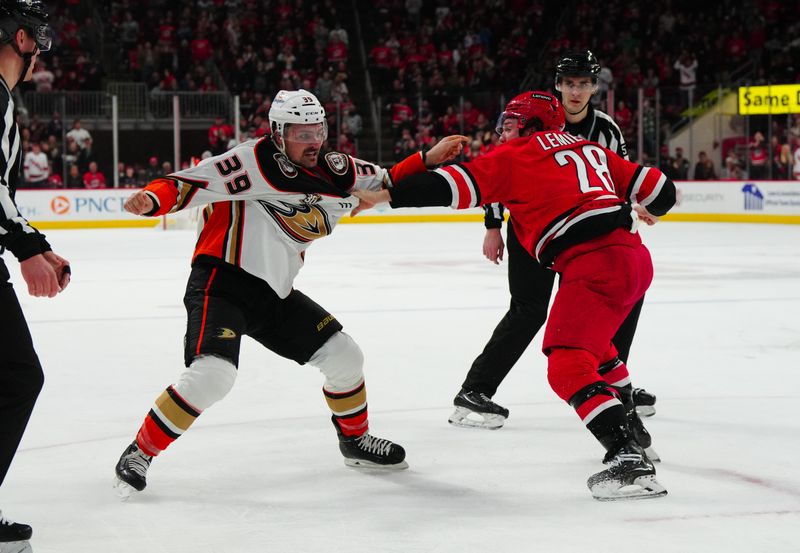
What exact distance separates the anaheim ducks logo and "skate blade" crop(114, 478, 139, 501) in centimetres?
88

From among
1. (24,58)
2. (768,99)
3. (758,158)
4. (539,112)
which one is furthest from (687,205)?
(24,58)

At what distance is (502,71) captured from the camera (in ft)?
68.4

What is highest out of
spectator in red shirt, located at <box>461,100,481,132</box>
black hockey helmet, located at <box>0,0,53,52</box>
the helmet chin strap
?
spectator in red shirt, located at <box>461,100,481,132</box>

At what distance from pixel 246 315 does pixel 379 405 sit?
1.13 metres

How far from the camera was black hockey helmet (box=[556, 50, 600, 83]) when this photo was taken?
13.4ft

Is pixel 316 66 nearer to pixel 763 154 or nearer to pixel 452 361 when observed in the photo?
pixel 763 154

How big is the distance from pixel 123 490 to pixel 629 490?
4.59 feet

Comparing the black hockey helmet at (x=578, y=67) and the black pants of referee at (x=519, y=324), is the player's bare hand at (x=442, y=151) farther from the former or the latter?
the black hockey helmet at (x=578, y=67)

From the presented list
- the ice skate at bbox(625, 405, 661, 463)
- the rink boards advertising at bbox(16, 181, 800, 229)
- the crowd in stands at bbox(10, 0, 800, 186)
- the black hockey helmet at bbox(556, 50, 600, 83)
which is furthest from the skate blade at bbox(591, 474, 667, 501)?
the crowd in stands at bbox(10, 0, 800, 186)

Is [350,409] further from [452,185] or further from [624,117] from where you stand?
[624,117]

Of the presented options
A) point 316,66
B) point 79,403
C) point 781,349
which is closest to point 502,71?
point 316,66

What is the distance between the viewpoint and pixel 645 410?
13.4 feet

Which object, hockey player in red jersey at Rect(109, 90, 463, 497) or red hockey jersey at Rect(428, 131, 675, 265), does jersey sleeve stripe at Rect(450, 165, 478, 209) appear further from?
hockey player in red jersey at Rect(109, 90, 463, 497)

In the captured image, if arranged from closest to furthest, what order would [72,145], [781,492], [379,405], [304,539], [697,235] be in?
[304,539], [781,492], [379,405], [697,235], [72,145]
